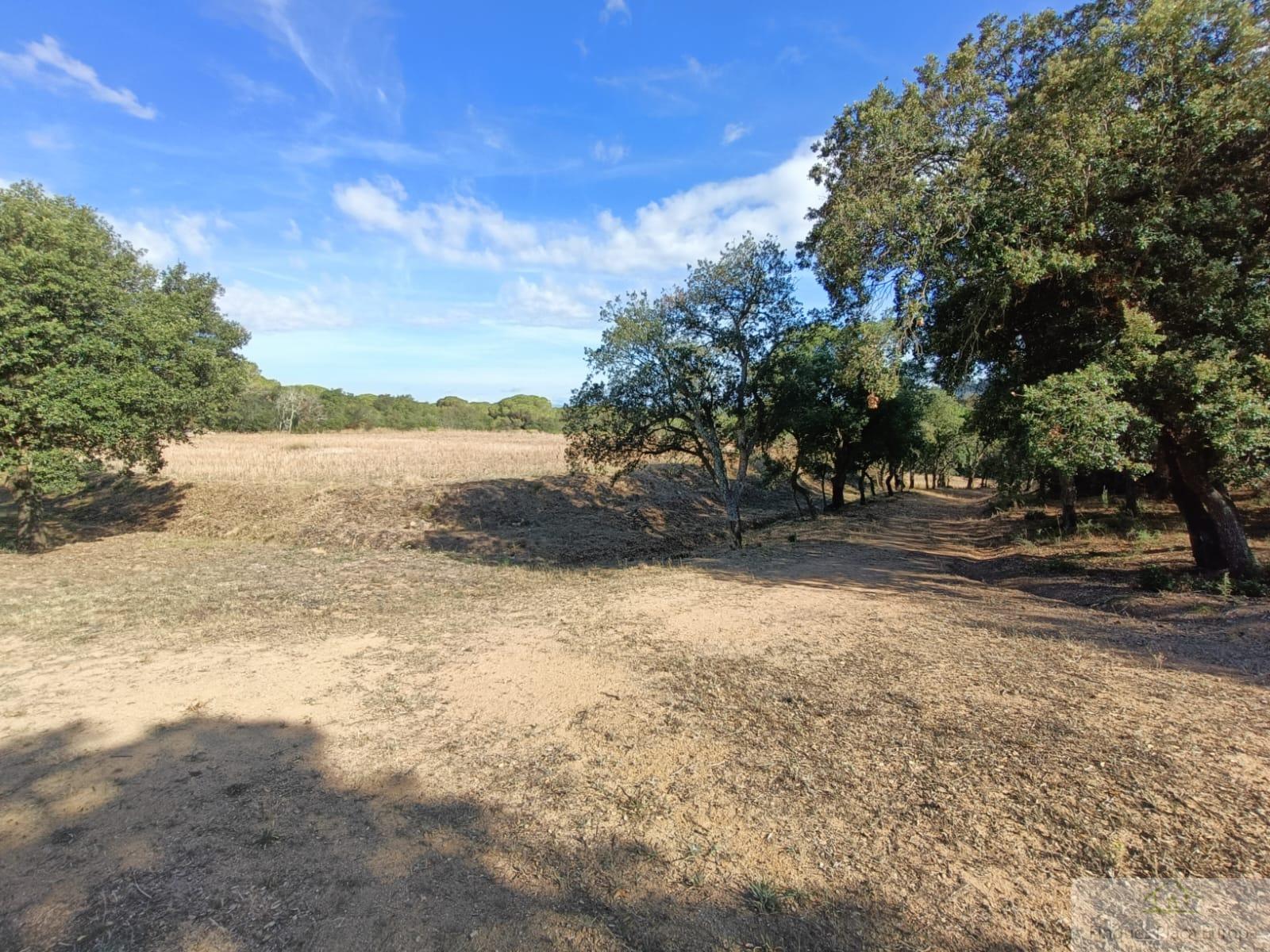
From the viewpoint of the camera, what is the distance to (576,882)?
311 cm

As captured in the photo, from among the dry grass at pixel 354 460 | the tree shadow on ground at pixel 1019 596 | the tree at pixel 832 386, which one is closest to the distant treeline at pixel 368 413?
the dry grass at pixel 354 460

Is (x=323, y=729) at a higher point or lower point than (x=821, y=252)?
lower

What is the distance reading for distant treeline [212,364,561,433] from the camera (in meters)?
70.8

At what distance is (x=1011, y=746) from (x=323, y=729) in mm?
5511

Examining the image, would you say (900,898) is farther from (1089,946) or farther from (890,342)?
(890,342)

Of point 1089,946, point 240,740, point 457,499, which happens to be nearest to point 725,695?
point 1089,946

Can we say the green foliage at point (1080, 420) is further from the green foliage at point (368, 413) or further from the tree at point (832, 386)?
the green foliage at point (368, 413)

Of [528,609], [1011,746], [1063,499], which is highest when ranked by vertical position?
[1063,499]

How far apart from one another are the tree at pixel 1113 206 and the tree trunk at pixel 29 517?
19975 millimetres

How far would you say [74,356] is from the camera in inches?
536

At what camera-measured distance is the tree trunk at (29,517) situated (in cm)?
1466

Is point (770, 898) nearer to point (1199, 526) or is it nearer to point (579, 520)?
point (1199, 526)

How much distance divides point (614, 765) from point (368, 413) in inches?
3742

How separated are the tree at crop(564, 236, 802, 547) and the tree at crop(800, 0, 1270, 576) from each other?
444cm
